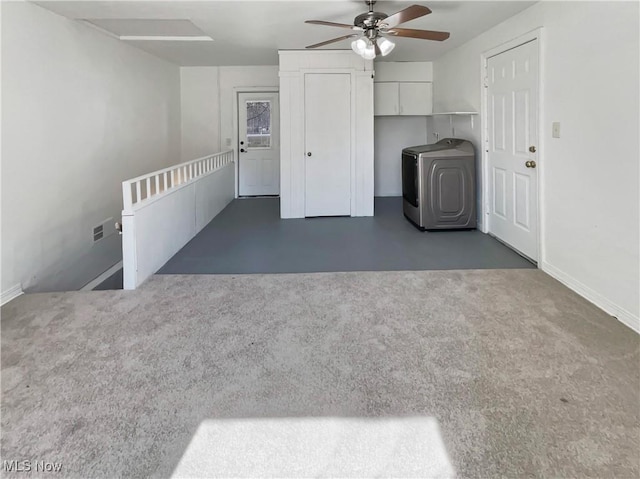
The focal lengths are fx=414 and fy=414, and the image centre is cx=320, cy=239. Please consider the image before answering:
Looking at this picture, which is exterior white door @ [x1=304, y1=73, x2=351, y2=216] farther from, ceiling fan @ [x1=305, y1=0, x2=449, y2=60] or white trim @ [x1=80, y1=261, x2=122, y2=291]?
white trim @ [x1=80, y1=261, x2=122, y2=291]

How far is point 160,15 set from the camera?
3783 mm

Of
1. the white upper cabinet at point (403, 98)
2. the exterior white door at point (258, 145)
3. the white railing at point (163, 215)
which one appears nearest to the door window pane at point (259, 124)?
the exterior white door at point (258, 145)

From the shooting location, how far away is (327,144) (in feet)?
19.0

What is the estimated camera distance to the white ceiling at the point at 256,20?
3.53m

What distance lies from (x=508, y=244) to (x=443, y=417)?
3.00 metres

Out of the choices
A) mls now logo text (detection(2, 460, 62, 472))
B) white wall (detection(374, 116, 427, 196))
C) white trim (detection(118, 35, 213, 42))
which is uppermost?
white trim (detection(118, 35, 213, 42))

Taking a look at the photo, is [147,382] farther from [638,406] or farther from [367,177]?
[367,177]

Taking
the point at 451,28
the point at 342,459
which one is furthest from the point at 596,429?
the point at 451,28

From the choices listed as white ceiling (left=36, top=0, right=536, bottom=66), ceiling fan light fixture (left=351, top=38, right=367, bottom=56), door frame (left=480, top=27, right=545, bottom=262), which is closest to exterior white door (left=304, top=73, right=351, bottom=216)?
white ceiling (left=36, top=0, right=536, bottom=66)

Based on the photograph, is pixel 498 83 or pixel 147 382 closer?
pixel 147 382

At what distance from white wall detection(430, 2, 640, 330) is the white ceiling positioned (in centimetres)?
66

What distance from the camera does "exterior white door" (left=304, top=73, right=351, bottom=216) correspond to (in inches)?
223

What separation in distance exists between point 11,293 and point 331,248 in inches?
107

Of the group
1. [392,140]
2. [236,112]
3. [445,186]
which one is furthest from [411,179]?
[236,112]
